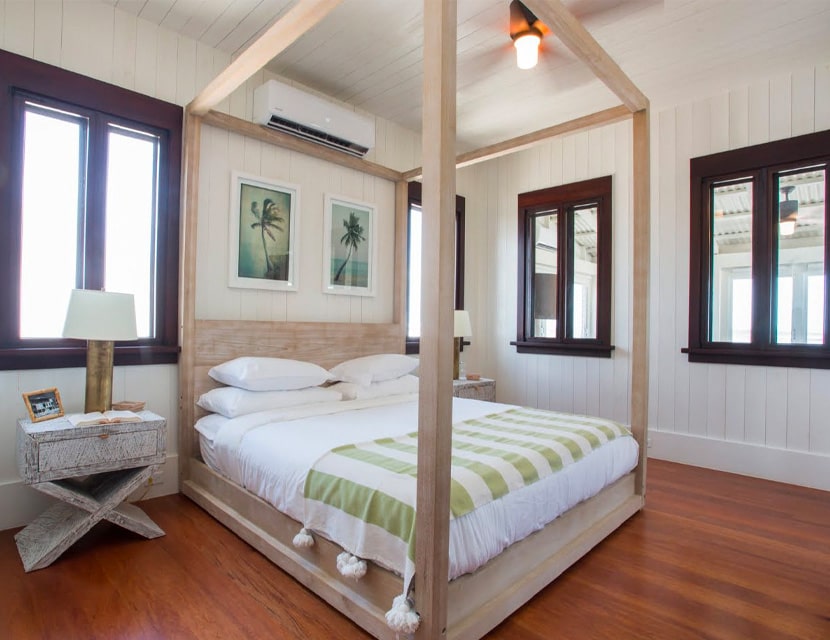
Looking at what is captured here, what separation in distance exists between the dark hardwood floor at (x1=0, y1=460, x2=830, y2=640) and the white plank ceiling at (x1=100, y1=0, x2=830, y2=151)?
2.75 meters

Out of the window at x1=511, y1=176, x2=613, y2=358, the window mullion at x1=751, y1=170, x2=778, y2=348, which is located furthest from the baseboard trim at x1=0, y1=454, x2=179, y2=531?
the window mullion at x1=751, y1=170, x2=778, y2=348

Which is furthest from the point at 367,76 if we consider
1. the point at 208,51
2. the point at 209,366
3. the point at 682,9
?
the point at 209,366

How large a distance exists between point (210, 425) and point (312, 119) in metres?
2.09

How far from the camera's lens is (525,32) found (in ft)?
8.55

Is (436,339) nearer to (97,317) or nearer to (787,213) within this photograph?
(97,317)

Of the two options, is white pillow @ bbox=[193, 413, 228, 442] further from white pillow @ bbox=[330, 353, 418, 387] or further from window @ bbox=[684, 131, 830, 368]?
window @ bbox=[684, 131, 830, 368]

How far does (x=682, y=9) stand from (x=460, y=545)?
291cm

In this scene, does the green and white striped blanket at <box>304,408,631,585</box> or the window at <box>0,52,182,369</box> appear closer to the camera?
the green and white striped blanket at <box>304,408,631,585</box>

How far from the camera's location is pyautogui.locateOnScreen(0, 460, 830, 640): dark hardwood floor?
1.62m

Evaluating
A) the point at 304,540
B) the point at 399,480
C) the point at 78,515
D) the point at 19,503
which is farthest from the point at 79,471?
the point at 399,480

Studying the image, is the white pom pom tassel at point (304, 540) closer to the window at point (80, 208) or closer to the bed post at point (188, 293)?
the bed post at point (188, 293)

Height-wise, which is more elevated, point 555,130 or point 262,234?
point 555,130

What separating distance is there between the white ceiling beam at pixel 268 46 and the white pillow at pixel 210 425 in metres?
1.73

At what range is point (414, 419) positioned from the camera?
257 centimetres
